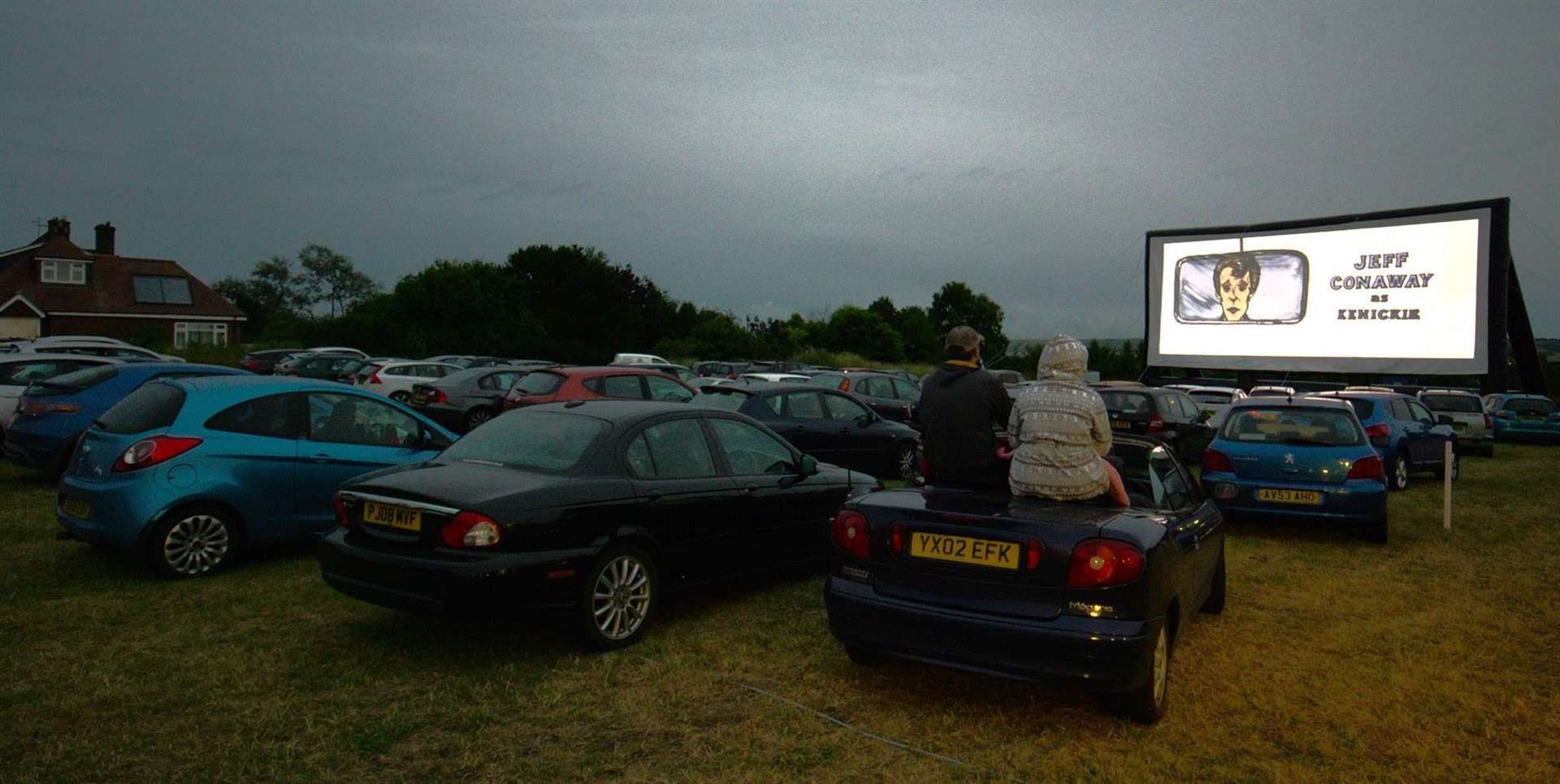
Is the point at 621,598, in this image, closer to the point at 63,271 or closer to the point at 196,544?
the point at 196,544

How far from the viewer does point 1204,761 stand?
3.93 metres

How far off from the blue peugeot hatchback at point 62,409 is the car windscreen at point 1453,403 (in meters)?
22.3

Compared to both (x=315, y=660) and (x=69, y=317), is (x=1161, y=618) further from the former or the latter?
(x=69, y=317)

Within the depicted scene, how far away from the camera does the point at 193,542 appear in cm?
657

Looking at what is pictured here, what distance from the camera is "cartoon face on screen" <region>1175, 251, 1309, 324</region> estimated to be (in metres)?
23.1

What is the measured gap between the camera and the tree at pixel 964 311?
94312mm

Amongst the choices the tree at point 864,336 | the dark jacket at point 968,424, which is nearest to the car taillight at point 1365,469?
the dark jacket at point 968,424

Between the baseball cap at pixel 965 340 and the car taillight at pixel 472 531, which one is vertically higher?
the baseball cap at pixel 965 340

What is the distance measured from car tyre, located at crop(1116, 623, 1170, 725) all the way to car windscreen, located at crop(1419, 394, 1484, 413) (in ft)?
65.3

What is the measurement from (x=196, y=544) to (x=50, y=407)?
15.6ft

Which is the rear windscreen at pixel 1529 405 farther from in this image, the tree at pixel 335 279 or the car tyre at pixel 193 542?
the tree at pixel 335 279

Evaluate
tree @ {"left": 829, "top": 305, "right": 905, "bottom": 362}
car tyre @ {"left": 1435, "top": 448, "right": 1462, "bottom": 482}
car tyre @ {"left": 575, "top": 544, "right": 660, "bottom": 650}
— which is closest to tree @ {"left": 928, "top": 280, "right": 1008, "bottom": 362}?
tree @ {"left": 829, "top": 305, "right": 905, "bottom": 362}

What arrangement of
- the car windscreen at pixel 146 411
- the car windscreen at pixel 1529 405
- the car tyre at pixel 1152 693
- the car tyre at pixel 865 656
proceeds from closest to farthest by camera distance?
the car tyre at pixel 1152 693 < the car tyre at pixel 865 656 < the car windscreen at pixel 146 411 < the car windscreen at pixel 1529 405

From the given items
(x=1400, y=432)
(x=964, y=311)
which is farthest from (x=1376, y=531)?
(x=964, y=311)
